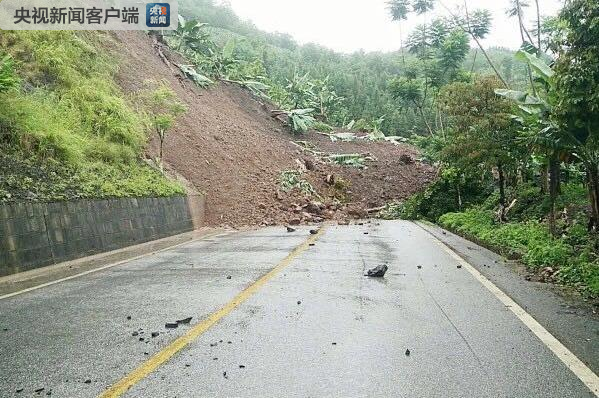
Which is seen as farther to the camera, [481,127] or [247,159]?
[247,159]

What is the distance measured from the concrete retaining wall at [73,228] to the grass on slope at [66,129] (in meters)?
0.31

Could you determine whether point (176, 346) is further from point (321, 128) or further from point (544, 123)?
point (321, 128)

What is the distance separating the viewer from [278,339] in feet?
15.2

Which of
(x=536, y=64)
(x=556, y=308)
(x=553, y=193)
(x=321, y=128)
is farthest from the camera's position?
(x=321, y=128)

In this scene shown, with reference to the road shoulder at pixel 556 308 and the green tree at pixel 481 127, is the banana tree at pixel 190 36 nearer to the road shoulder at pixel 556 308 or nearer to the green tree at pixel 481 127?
the green tree at pixel 481 127

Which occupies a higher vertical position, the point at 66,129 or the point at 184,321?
the point at 66,129

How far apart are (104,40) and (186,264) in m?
18.6

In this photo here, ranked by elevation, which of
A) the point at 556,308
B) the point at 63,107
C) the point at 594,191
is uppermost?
the point at 63,107

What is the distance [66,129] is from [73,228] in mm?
3708

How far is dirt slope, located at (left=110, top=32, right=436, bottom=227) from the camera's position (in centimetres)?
2116

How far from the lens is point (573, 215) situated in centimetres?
1296

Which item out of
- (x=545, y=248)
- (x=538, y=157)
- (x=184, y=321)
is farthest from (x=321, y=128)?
(x=184, y=321)

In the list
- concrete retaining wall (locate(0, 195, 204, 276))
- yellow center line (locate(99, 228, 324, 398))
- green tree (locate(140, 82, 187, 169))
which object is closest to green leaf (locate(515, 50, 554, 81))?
yellow center line (locate(99, 228, 324, 398))

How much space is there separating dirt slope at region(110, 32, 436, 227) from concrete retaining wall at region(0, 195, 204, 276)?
5235 millimetres
